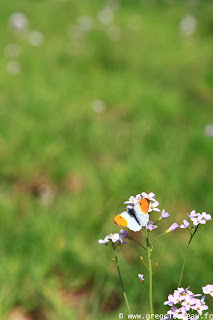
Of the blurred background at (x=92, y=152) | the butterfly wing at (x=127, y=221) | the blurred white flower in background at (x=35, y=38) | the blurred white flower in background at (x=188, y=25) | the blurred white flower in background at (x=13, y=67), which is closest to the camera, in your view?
the butterfly wing at (x=127, y=221)

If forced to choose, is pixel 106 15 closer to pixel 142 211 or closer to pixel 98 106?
pixel 98 106

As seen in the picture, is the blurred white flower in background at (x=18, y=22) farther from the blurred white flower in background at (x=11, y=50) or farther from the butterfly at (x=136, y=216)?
the butterfly at (x=136, y=216)

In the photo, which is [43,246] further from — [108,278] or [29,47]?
[29,47]

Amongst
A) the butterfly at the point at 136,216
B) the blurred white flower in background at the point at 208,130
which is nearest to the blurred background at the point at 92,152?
the blurred white flower in background at the point at 208,130

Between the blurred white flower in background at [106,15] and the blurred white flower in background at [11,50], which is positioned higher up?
the blurred white flower in background at [106,15]

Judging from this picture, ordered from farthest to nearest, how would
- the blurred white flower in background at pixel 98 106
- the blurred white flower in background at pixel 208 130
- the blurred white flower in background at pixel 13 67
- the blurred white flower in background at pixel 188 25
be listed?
the blurred white flower in background at pixel 188 25
the blurred white flower in background at pixel 13 67
the blurred white flower in background at pixel 98 106
the blurred white flower in background at pixel 208 130

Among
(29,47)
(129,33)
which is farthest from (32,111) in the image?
(129,33)
